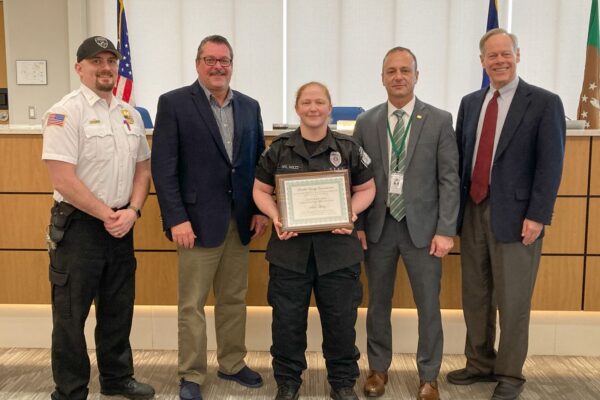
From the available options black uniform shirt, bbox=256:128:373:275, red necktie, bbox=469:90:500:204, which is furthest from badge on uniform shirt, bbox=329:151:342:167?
red necktie, bbox=469:90:500:204

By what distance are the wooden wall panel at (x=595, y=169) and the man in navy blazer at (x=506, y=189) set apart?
654mm

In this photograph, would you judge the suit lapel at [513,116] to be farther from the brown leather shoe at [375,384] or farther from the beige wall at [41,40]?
the beige wall at [41,40]

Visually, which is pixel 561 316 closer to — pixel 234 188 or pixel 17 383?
pixel 234 188

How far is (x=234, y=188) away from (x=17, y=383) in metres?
1.57

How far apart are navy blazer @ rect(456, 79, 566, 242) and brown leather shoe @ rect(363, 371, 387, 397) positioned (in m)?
0.91

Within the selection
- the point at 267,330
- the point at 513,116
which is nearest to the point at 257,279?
the point at 267,330

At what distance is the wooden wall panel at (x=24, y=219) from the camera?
3068 mm

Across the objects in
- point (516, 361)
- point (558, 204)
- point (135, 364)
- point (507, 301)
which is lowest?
point (135, 364)

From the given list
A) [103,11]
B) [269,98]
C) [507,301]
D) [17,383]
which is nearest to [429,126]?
[507,301]

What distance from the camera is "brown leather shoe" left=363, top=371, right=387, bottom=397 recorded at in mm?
2629

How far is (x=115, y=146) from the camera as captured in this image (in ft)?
Answer: 7.72

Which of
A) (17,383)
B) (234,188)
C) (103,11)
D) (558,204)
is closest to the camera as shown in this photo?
(234,188)

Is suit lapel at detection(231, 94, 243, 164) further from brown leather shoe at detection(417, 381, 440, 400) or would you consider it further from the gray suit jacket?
brown leather shoe at detection(417, 381, 440, 400)

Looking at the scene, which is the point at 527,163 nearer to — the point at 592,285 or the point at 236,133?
the point at 592,285
